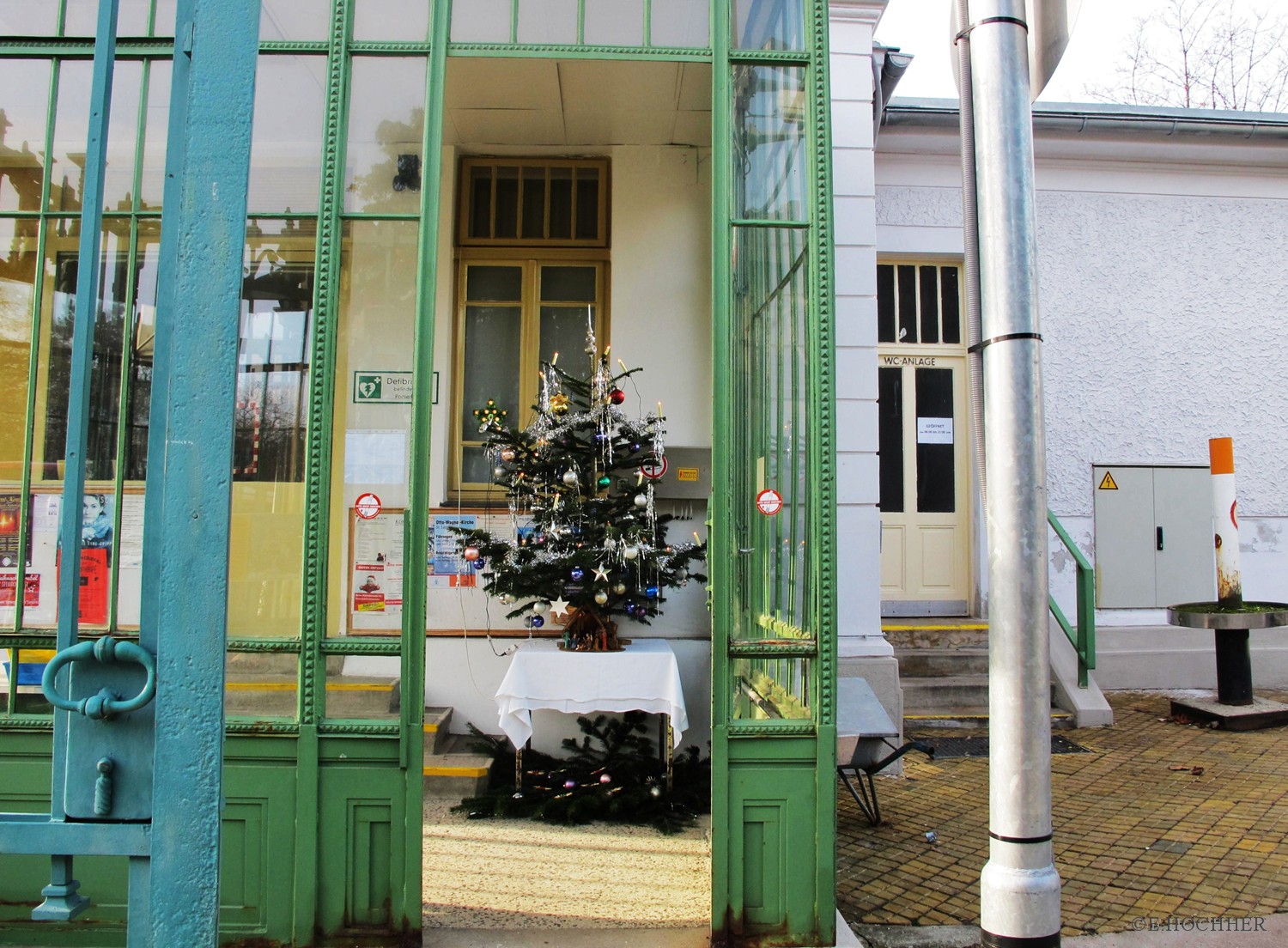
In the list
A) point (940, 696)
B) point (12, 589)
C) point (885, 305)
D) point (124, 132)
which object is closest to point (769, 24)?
point (124, 132)

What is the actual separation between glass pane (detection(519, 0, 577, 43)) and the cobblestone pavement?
391cm

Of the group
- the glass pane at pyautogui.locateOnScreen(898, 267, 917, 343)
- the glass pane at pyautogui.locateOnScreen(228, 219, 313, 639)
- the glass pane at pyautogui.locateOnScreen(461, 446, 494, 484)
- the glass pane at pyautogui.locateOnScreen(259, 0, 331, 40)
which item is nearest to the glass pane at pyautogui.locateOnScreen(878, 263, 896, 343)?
the glass pane at pyautogui.locateOnScreen(898, 267, 917, 343)

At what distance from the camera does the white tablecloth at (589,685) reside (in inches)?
211

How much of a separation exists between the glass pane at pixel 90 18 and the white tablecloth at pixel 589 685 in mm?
3533

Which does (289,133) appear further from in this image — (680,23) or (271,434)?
(680,23)

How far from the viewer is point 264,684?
3.64 m

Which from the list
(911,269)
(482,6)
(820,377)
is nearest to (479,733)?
(820,377)

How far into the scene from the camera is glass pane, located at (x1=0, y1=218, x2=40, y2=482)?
3.74m

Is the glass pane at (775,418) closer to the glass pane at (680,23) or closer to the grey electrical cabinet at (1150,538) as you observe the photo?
the glass pane at (680,23)

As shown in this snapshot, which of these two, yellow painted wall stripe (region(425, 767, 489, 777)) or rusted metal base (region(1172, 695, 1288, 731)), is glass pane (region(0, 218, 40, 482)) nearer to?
yellow painted wall stripe (region(425, 767, 489, 777))

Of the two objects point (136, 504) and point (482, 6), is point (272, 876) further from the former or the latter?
point (482, 6)

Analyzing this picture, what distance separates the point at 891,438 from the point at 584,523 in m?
4.13

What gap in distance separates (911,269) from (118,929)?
25.8ft

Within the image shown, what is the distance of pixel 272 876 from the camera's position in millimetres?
3518
